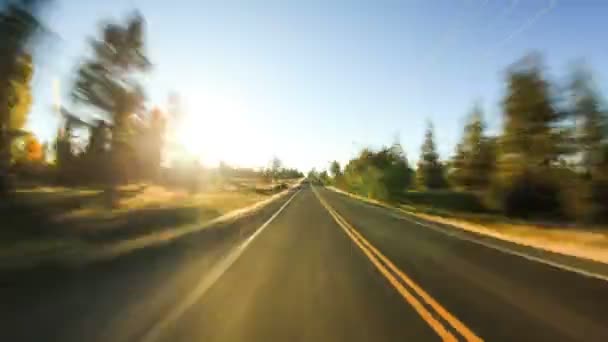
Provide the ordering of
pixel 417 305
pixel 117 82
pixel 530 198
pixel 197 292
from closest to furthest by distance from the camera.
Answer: pixel 417 305
pixel 197 292
pixel 117 82
pixel 530 198

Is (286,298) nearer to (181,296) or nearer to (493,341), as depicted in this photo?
(181,296)

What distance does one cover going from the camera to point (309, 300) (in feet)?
23.3

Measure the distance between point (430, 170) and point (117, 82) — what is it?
292 ft

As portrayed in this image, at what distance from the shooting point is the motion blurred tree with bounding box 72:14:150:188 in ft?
Answer: 86.7

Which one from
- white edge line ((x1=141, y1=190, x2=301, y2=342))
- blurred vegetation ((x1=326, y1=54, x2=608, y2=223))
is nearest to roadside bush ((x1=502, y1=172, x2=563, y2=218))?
blurred vegetation ((x1=326, y1=54, x2=608, y2=223))

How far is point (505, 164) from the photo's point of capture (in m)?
39.5

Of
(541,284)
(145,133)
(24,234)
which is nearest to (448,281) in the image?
(541,284)

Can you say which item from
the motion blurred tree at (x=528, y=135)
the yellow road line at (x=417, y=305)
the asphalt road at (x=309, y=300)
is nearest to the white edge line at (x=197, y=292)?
the asphalt road at (x=309, y=300)

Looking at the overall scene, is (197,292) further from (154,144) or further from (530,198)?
(530,198)

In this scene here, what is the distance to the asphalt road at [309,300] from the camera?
5.25 metres

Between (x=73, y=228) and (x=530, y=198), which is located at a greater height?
(x=530, y=198)

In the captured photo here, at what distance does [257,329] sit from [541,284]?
585cm

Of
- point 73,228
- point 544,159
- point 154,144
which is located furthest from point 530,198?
point 73,228

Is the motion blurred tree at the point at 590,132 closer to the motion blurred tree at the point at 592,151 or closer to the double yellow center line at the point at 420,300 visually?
the motion blurred tree at the point at 592,151
